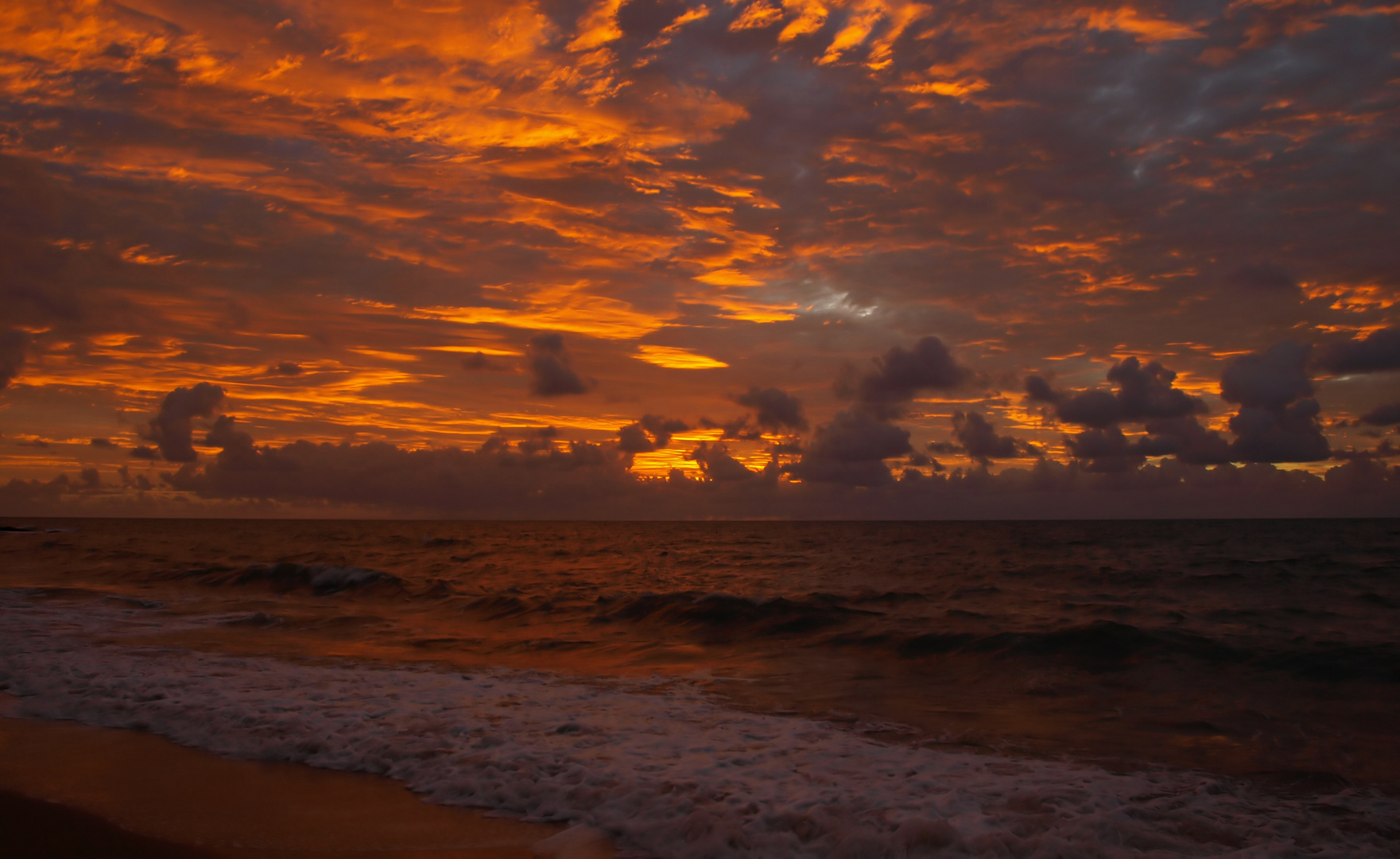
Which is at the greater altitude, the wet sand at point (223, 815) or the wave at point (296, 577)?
the wet sand at point (223, 815)

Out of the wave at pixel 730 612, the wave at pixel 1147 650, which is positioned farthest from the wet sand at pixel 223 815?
the wave at pixel 730 612

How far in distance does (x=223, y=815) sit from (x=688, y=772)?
3.90 metres

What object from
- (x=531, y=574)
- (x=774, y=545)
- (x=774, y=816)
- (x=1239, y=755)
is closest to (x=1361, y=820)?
(x=1239, y=755)

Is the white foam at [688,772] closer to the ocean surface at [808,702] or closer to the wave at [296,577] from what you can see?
the ocean surface at [808,702]

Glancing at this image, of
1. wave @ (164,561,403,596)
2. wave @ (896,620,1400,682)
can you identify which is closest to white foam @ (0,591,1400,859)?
wave @ (896,620,1400,682)

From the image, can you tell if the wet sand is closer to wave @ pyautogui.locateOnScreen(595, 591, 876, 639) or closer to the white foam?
the white foam

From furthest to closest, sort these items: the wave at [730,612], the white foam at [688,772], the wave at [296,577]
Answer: the wave at [296,577]
the wave at [730,612]
the white foam at [688,772]

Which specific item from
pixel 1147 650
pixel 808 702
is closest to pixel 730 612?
pixel 808 702

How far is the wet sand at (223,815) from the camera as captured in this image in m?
5.64

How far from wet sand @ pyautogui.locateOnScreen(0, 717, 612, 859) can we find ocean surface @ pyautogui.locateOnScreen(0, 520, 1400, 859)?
0.37 metres

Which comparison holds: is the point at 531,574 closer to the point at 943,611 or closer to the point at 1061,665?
the point at 943,611

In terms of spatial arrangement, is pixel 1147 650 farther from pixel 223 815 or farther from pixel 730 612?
pixel 223 815

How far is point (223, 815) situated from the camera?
624 cm

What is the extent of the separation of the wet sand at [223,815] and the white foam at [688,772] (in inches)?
13.3
